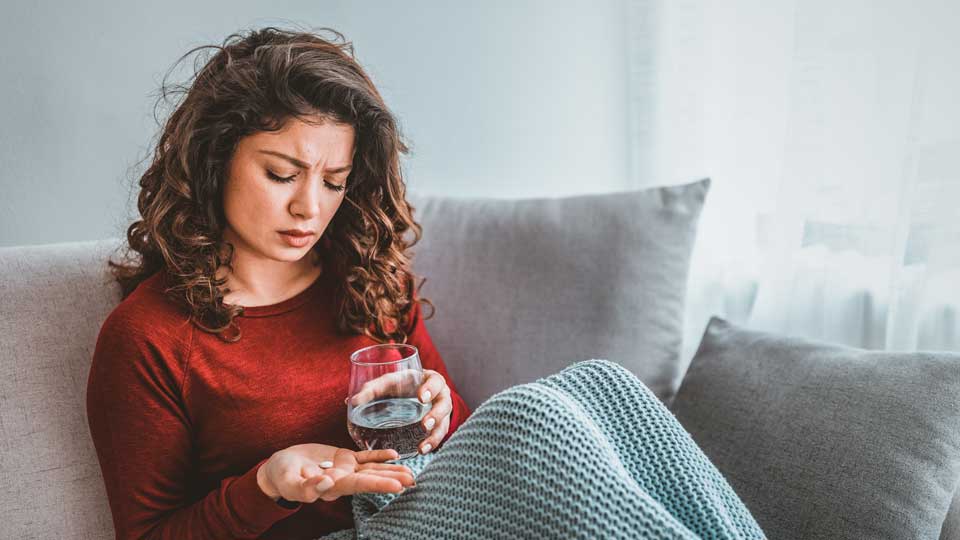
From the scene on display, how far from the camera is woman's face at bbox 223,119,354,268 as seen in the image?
3.35 ft

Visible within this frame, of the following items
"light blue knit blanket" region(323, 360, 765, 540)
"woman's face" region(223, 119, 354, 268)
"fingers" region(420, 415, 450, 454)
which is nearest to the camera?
"light blue knit blanket" region(323, 360, 765, 540)

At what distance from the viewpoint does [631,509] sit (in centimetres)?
79

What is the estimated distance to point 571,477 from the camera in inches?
31.4

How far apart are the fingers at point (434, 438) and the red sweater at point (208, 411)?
0.70ft

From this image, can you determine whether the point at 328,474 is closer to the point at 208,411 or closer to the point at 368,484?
the point at 368,484

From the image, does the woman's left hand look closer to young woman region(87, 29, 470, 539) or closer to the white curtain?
young woman region(87, 29, 470, 539)

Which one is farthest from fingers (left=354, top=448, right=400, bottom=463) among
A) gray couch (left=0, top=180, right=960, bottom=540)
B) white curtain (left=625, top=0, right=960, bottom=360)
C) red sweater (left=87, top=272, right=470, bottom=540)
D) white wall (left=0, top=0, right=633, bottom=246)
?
white curtain (left=625, top=0, right=960, bottom=360)

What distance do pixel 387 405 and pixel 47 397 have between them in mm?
577

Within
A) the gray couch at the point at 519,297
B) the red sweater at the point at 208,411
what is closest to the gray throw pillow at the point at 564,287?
the gray couch at the point at 519,297

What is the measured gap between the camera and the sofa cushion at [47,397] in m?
1.05

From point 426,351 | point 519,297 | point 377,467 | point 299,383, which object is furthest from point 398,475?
point 519,297

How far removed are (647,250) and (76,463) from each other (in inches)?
38.7

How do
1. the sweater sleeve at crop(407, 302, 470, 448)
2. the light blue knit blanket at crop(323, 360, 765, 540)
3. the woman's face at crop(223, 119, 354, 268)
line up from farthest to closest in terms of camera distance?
the sweater sleeve at crop(407, 302, 470, 448) < the woman's face at crop(223, 119, 354, 268) < the light blue knit blanket at crop(323, 360, 765, 540)

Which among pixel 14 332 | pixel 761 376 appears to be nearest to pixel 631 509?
pixel 761 376
